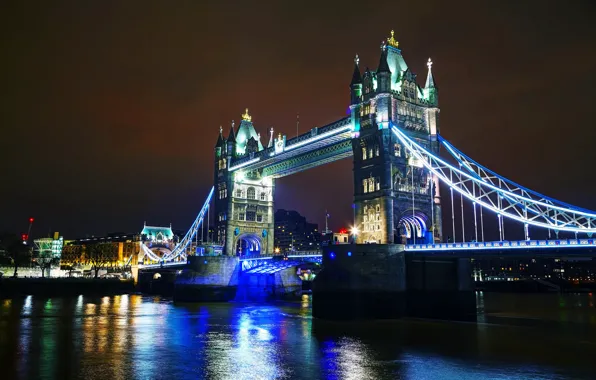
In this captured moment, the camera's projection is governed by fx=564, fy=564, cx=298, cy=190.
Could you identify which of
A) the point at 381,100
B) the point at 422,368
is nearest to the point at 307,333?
the point at 422,368

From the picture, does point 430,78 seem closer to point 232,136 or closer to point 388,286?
point 388,286

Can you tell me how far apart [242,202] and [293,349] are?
186 feet

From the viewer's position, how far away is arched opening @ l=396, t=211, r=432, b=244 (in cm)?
5510

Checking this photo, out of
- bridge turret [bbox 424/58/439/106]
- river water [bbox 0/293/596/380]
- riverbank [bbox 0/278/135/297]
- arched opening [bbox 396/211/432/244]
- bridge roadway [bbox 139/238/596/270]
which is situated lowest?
river water [bbox 0/293/596/380]

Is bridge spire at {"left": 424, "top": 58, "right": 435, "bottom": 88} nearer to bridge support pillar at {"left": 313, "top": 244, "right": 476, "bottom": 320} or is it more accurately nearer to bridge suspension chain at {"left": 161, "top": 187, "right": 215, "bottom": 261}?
bridge support pillar at {"left": 313, "top": 244, "right": 476, "bottom": 320}

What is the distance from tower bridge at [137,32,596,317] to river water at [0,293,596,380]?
4.37 meters

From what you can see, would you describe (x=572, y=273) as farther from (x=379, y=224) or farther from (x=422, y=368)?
(x=422, y=368)

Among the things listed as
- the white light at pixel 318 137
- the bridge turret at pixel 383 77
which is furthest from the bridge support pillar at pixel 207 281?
the bridge turret at pixel 383 77

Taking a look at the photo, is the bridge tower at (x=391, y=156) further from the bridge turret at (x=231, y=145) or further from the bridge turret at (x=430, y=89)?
the bridge turret at (x=231, y=145)

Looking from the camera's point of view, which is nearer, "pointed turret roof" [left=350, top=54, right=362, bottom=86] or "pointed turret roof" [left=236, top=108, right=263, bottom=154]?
"pointed turret roof" [left=350, top=54, right=362, bottom=86]

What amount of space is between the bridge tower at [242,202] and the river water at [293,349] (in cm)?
3881

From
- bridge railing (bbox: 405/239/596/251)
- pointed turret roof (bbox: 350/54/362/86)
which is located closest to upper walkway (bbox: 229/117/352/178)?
pointed turret roof (bbox: 350/54/362/86)

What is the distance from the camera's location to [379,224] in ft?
175

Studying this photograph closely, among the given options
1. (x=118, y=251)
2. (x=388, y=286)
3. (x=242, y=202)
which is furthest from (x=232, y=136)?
(x=118, y=251)
